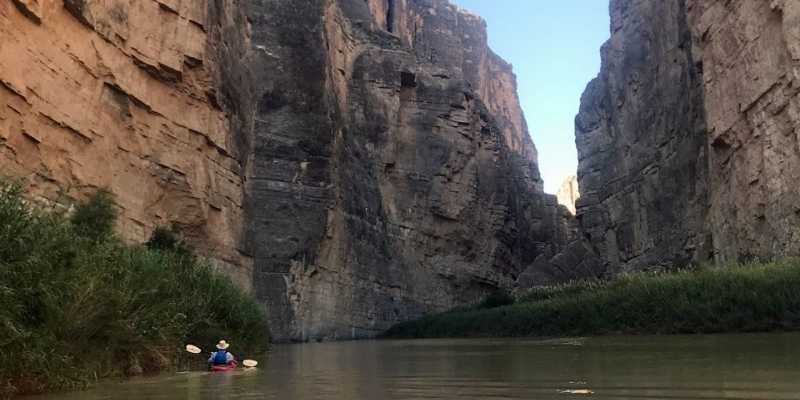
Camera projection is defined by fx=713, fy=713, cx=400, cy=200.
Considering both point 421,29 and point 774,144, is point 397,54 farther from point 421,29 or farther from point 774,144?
point 774,144

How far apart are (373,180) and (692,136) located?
704 inches

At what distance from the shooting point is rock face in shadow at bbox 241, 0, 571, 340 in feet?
110

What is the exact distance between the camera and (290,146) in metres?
34.2

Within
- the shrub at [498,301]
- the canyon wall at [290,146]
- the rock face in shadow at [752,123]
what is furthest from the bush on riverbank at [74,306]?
the shrub at [498,301]

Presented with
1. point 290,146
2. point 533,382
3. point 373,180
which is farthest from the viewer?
point 373,180

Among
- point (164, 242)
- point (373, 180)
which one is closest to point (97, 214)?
point (164, 242)

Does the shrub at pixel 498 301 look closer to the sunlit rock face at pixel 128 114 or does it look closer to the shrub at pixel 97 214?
the sunlit rock face at pixel 128 114

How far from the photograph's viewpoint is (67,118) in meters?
17.8

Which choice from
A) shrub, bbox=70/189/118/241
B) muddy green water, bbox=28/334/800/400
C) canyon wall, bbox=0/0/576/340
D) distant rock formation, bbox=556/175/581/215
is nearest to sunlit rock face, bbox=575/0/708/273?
canyon wall, bbox=0/0/576/340

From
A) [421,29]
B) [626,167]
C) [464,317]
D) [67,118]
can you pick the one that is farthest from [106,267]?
[421,29]

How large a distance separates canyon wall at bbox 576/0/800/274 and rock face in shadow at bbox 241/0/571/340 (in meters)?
8.28

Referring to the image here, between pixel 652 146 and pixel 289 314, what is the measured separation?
22693 mm

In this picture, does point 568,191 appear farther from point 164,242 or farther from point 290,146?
point 164,242

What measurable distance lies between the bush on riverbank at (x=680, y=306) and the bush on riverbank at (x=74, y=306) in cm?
1439
